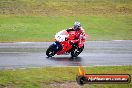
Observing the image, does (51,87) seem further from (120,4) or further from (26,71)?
(120,4)

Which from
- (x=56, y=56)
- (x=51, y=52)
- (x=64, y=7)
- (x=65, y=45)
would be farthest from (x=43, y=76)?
(x=64, y=7)

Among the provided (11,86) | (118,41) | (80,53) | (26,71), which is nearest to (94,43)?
(118,41)

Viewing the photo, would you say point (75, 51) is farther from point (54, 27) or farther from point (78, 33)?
point (54, 27)

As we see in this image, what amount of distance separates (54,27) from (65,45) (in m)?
16.3

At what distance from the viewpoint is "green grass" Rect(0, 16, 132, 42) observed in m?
34.1

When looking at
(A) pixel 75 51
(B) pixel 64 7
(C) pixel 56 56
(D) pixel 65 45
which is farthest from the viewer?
(B) pixel 64 7

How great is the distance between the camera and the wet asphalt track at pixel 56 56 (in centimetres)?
2117

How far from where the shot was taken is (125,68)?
19.8 m

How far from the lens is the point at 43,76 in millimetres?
17531

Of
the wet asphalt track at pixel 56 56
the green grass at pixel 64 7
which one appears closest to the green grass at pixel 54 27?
the green grass at pixel 64 7

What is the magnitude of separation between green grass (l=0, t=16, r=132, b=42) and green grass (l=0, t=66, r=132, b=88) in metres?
12.6

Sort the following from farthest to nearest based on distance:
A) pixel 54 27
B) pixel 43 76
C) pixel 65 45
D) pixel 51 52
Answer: pixel 54 27 → pixel 65 45 → pixel 51 52 → pixel 43 76

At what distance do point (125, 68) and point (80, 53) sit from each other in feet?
17.7

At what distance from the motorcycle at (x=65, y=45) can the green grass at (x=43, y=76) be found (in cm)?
365
